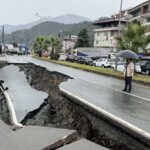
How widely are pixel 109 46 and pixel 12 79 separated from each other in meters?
95.6

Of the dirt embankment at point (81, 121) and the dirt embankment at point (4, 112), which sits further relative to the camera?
the dirt embankment at point (4, 112)

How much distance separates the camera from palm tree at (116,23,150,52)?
113 feet

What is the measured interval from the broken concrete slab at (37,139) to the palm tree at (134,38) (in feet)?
86.1

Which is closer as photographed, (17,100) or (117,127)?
(117,127)

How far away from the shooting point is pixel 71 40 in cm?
15250

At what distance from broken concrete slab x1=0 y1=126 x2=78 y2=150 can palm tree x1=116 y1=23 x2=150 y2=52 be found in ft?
86.1

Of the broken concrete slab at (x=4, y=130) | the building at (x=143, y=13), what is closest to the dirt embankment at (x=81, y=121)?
the broken concrete slab at (x=4, y=130)

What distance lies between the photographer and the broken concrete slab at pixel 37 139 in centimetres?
795

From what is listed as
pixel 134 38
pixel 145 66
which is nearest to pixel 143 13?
pixel 145 66

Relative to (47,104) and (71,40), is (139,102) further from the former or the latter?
(71,40)

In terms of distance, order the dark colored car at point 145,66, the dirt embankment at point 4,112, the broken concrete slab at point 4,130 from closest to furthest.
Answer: the broken concrete slab at point 4,130, the dirt embankment at point 4,112, the dark colored car at point 145,66

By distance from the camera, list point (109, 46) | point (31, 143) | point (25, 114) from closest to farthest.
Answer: point (31, 143) → point (25, 114) → point (109, 46)

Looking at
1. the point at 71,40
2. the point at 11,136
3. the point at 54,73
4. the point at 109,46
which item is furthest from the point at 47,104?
the point at 71,40

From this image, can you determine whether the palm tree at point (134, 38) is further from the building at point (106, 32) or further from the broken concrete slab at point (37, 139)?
the building at point (106, 32)
